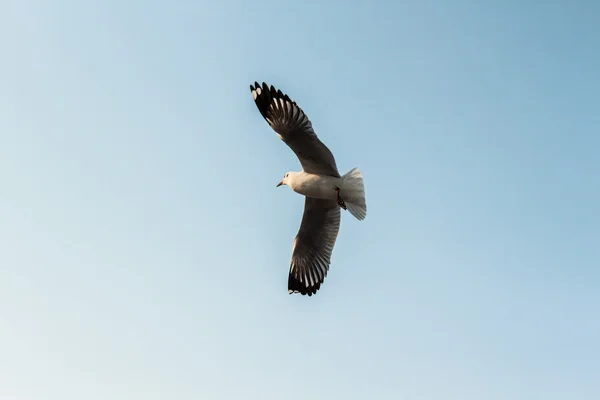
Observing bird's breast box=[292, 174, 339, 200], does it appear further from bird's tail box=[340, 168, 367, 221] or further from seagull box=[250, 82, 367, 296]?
bird's tail box=[340, 168, 367, 221]

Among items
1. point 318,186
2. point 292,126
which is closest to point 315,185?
point 318,186

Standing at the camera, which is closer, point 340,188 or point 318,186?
point 340,188

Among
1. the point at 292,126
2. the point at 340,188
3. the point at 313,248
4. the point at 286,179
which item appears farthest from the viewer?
the point at 313,248

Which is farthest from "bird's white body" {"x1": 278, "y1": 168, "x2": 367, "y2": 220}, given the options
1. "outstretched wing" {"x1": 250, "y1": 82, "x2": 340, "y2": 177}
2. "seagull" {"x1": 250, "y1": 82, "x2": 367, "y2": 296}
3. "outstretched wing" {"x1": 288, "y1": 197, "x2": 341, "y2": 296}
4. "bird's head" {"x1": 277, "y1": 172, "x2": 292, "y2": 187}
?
"outstretched wing" {"x1": 288, "y1": 197, "x2": 341, "y2": 296}

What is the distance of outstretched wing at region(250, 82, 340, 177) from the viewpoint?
11.2m

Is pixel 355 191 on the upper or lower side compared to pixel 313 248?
upper

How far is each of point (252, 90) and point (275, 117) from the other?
26.6 inches

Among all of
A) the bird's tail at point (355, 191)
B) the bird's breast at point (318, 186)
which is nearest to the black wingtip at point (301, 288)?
the bird's breast at point (318, 186)

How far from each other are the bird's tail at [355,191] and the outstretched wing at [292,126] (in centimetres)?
29

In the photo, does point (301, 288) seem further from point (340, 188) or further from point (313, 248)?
point (340, 188)

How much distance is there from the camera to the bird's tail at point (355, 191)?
11602 mm

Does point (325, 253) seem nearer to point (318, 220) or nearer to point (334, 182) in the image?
point (318, 220)

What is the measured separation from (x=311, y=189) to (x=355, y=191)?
32.6 inches

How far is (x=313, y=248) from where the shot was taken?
43.3ft
